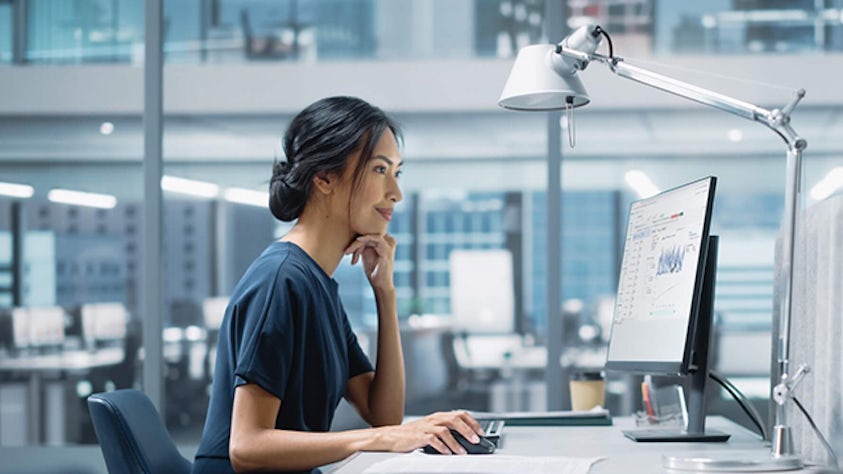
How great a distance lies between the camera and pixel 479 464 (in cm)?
156

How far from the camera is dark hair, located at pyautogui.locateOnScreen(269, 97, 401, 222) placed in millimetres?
2029

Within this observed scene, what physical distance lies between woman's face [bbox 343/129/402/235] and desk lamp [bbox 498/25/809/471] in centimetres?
31

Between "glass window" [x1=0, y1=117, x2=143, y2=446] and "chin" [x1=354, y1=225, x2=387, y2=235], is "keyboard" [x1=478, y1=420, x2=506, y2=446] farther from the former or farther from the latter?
"glass window" [x1=0, y1=117, x2=143, y2=446]

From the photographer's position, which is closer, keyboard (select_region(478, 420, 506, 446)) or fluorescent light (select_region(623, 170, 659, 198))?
keyboard (select_region(478, 420, 506, 446))

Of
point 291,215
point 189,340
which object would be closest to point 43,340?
point 189,340

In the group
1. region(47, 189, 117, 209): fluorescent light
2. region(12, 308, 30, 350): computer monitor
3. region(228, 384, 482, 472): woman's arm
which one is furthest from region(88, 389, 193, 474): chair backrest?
region(12, 308, 30, 350): computer monitor

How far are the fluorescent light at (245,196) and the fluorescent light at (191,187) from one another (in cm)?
5

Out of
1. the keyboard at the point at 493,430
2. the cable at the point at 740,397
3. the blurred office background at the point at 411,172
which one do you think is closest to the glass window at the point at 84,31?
the blurred office background at the point at 411,172

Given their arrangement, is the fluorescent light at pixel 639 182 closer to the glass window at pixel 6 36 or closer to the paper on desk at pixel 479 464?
the paper on desk at pixel 479 464

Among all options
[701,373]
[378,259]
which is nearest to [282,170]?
[378,259]

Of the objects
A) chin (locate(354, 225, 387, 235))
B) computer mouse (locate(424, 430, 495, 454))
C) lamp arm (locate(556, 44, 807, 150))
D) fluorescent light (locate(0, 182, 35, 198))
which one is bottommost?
computer mouse (locate(424, 430, 495, 454))

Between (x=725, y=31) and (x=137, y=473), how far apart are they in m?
2.66

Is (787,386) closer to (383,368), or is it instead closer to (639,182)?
(383,368)

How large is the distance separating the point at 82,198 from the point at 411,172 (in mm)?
1243
